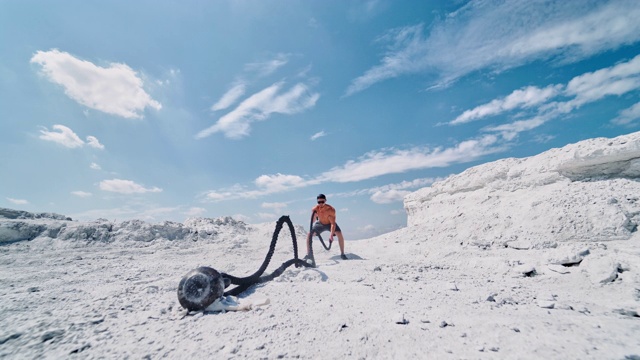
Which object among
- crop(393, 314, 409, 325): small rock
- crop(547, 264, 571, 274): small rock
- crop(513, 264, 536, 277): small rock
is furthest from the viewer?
crop(513, 264, 536, 277): small rock

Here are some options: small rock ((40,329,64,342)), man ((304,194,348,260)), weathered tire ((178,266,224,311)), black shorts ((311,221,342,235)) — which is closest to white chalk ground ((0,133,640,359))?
small rock ((40,329,64,342))

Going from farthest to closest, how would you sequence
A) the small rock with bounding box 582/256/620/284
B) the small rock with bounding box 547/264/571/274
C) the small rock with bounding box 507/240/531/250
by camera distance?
the small rock with bounding box 507/240/531/250, the small rock with bounding box 547/264/571/274, the small rock with bounding box 582/256/620/284

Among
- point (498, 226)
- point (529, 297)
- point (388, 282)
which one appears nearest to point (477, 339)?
point (529, 297)

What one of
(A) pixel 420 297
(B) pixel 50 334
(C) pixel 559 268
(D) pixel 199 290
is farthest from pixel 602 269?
(B) pixel 50 334

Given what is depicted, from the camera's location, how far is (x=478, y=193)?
11203 millimetres

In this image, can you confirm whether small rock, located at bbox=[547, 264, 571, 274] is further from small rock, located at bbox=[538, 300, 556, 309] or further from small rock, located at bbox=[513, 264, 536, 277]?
small rock, located at bbox=[538, 300, 556, 309]

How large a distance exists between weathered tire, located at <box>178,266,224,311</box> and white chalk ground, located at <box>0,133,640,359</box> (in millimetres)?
138

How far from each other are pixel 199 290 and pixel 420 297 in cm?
274

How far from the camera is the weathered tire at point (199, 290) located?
2979 millimetres

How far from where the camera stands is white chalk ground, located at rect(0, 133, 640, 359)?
2141 mm

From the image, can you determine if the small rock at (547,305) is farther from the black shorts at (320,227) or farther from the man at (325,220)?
the black shorts at (320,227)

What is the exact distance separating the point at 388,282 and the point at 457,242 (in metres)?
5.52

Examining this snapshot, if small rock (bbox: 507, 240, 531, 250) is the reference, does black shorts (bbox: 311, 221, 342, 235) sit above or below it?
above

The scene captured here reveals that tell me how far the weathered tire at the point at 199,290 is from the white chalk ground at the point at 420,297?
0.14m
